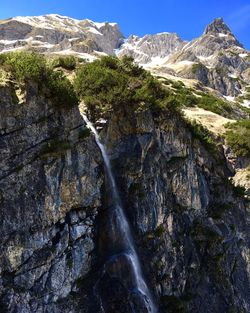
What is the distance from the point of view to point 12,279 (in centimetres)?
2223

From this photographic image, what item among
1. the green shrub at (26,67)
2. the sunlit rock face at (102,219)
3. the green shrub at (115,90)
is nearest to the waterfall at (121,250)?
the sunlit rock face at (102,219)

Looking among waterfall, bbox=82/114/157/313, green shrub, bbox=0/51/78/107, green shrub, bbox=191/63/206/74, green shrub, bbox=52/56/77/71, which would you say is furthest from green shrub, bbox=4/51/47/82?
green shrub, bbox=191/63/206/74

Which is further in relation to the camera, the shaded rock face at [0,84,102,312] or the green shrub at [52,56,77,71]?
the green shrub at [52,56,77,71]

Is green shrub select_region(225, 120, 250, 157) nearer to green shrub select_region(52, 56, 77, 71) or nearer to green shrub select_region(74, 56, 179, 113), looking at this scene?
green shrub select_region(74, 56, 179, 113)

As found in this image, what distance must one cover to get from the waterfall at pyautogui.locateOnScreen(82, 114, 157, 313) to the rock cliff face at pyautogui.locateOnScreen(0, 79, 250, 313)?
56 cm

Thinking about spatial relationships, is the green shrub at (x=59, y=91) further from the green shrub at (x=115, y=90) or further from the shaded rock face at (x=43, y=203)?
the green shrub at (x=115, y=90)

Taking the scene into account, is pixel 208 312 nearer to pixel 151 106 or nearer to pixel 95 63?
pixel 151 106

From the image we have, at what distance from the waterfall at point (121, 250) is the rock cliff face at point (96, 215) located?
0.56m

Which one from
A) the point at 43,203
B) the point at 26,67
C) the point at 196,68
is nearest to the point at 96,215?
the point at 43,203

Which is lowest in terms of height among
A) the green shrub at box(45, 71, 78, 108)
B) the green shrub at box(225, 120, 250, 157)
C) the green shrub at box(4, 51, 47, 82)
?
the green shrub at box(45, 71, 78, 108)

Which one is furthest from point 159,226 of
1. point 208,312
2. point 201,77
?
point 201,77

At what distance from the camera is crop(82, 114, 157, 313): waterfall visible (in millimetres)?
25547

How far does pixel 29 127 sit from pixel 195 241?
15.7 metres

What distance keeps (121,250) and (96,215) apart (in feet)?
8.68
